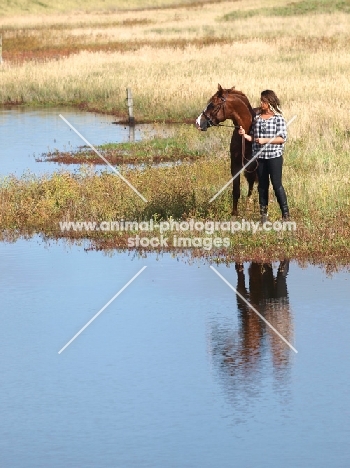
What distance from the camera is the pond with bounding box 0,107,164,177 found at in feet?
78.0

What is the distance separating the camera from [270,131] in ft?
48.6

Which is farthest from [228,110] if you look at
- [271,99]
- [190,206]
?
[190,206]

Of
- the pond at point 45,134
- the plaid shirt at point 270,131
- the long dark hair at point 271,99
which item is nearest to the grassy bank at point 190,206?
the plaid shirt at point 270,131

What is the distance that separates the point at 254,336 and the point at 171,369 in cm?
124

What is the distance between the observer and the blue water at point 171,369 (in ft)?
25.3

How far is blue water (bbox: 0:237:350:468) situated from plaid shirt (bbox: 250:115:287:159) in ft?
6.11

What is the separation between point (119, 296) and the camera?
12438 mm

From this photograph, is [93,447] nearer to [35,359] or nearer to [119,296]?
[35,359]

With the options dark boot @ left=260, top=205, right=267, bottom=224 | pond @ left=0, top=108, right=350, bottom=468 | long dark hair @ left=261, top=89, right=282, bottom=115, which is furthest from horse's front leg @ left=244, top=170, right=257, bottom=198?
pond @ left=0, top=108, right=350, bottom=468

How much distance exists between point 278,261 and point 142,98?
20742 millimetres

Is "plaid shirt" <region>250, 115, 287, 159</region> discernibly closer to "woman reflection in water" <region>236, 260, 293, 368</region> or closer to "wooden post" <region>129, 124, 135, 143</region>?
"woman reflection in water" <region>236, 260, 293, 368</region>

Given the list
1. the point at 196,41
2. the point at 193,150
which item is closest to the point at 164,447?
the point at 193,150

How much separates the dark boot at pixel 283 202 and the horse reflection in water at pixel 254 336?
2.09 meters

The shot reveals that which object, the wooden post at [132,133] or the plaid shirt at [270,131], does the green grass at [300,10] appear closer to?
the wooden post at [132,133]
